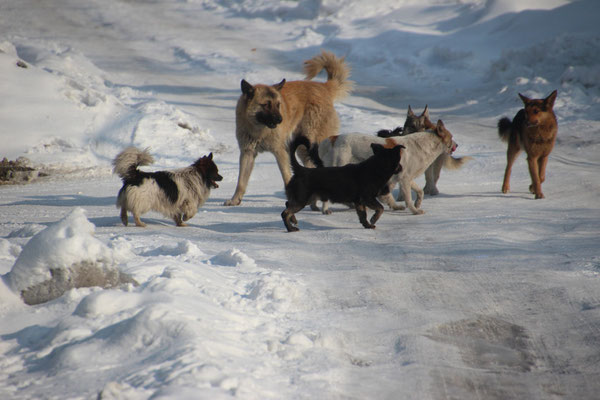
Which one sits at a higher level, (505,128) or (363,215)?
(505,128)

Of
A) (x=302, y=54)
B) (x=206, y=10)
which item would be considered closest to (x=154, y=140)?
(x=302, y=54)

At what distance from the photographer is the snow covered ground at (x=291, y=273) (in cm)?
327

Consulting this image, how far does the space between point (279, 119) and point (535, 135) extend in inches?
151

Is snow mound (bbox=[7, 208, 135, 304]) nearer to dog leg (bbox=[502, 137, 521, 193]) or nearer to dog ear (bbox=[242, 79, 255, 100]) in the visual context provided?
dog ear (bbox=[242, 79, 255, 100])

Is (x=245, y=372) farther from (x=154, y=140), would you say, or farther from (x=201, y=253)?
(x=154, y=140)

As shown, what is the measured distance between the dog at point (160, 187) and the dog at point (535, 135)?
4.65m

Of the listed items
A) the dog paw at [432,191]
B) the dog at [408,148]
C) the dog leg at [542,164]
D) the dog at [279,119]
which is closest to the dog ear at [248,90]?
the dog at [279,119]

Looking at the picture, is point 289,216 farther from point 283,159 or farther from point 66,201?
point 66,201

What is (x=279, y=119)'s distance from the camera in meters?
9.06

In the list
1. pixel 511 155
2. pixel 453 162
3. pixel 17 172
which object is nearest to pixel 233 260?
pixel 453 162

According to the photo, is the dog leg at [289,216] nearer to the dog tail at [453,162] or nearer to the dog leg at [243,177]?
the dog leg at [243,177]

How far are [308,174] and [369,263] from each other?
193 centimetres

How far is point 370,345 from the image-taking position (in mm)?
3768

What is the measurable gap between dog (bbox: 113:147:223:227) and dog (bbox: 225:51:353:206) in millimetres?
1431
